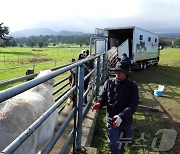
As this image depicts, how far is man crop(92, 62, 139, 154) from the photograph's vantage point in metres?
4.10

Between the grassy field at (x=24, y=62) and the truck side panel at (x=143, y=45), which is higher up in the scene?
the truck side panel at (x=143, y=45)

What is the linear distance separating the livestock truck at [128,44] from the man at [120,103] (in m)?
10.7

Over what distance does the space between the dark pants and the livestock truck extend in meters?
10.7

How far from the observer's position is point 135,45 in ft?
58.3

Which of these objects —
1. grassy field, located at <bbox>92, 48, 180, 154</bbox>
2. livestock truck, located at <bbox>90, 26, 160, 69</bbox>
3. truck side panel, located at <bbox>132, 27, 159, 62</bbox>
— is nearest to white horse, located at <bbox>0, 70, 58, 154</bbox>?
grassy field, located at <bbox>92, 48, 180, 154</bbox>

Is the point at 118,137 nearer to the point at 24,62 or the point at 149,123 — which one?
the point at 149,123

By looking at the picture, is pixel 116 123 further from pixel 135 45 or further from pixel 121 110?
pixel 135 45

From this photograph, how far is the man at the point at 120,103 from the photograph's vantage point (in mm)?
4102

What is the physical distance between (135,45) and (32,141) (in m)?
15.8

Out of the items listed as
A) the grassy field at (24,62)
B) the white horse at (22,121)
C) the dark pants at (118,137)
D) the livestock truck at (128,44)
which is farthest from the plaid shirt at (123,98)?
the livestock truck at (128,44)

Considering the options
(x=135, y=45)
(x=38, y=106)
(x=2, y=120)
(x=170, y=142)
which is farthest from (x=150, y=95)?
(x=2, y=120)

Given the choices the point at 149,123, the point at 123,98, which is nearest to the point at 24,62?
the point at 149,123

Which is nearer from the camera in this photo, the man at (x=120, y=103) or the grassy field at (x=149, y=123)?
the man at (x=120, y=103)

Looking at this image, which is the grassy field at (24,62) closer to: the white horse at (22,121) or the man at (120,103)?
the man at (120,103)
